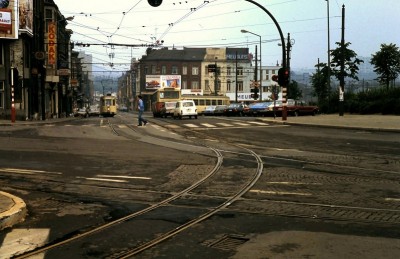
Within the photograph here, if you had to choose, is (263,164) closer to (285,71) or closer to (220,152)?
(220,152)

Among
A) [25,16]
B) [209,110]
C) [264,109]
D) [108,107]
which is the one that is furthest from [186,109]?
[108,107]

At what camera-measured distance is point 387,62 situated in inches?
1812

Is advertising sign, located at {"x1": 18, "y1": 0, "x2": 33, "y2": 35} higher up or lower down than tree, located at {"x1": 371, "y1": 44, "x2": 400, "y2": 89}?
higher up

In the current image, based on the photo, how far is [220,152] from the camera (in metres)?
15.1

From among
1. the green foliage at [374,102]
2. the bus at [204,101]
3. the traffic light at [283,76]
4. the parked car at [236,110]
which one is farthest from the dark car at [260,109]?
the traffic light at [283,76]

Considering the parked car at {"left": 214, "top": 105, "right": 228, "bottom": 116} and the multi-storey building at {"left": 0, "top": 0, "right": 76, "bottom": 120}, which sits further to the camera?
the parked car at {"left": 214, "top": 105, "right": 228, "bottom": 116}

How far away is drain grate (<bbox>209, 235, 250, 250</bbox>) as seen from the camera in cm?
549

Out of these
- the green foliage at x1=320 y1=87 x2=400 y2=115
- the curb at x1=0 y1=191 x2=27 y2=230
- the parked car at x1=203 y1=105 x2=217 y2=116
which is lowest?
the curb at x1=0 y1=191 x2=27 y2=230

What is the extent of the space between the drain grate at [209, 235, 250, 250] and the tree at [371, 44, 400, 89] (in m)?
43.5

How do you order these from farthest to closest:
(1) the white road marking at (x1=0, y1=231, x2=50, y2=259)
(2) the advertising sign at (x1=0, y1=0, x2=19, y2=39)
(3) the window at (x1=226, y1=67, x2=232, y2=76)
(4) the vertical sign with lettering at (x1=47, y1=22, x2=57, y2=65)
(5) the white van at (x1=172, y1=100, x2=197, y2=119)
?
(3) the window at (x1=226, y1=67, x2=232, y2=76)
(4) the vertical sign with lettering at (x1=47, y1=22, x2=57, y2=65)
(5) the white van at (x1=172, y1=100, x2=197, y2=119)
(2) the advertising sign at (x1=0, y1=0, x2=19, y2=39)
(1) the white road marking at (x1=0, y1=231, x2=50, y2=259)

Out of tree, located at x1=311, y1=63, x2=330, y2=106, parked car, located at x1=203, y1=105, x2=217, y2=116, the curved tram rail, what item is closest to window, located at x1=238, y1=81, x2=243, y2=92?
parked car, located at x1=203, y1=105, x2=217, y2=116

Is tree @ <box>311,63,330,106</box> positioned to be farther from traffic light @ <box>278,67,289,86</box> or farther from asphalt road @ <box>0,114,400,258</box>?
asphalt road @ <box>0,114,400,258</box>

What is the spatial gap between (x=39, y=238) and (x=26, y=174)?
5190 mm

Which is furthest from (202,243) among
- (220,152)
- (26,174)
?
(220,152)
